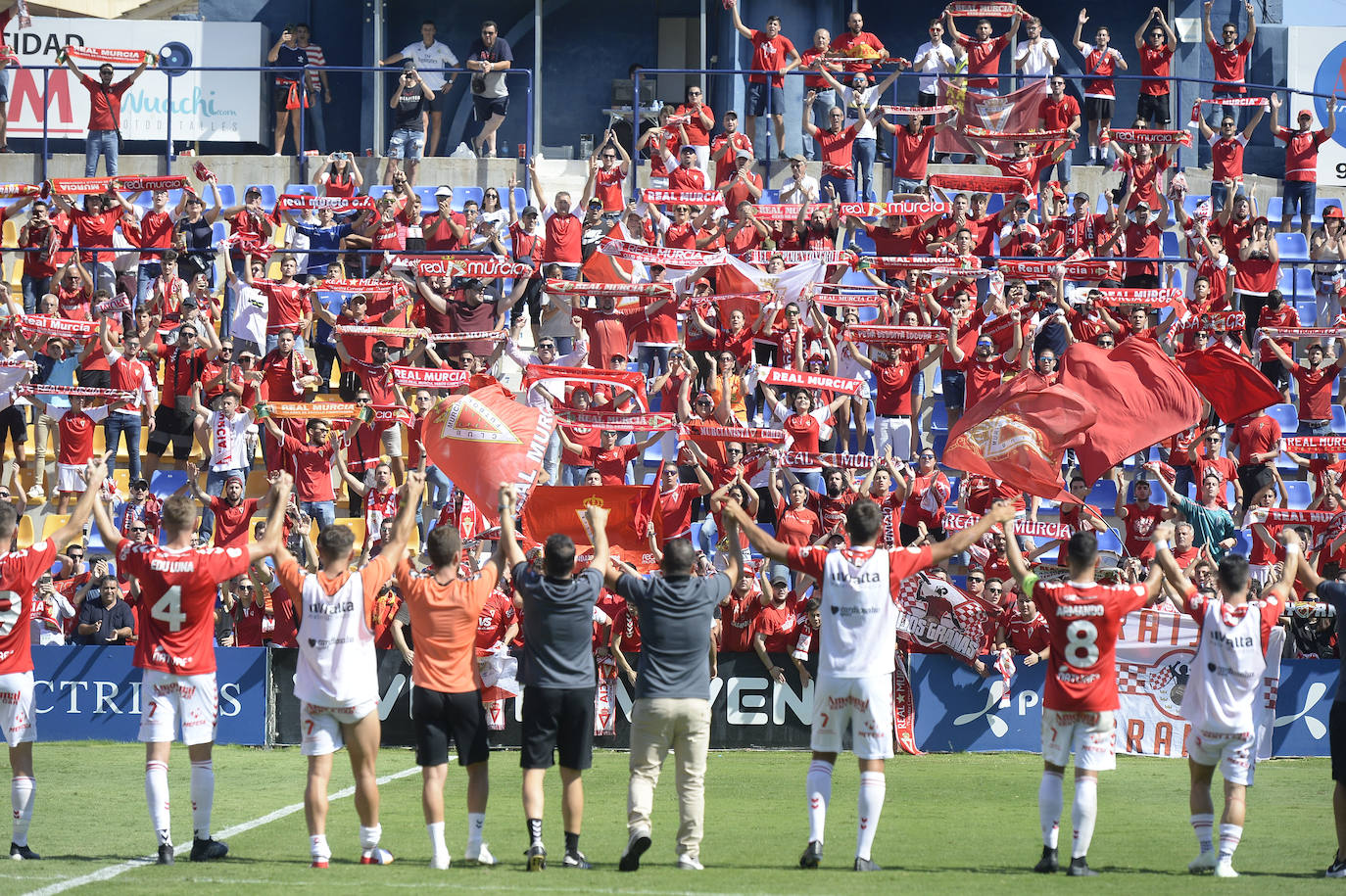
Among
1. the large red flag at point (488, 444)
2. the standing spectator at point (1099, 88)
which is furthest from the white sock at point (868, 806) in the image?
the standing spectator at point (1099, 88)

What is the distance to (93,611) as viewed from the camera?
1634cm

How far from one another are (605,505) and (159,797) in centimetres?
680

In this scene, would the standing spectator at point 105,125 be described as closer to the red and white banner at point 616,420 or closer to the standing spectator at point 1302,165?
the red and white banner at point 616,420

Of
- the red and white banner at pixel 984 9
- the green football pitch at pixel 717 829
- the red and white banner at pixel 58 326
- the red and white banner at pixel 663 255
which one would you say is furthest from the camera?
the red and white banner at pixel 984 9

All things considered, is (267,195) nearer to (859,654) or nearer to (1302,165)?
(1302,165)

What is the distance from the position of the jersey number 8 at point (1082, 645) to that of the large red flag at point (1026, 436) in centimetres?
648

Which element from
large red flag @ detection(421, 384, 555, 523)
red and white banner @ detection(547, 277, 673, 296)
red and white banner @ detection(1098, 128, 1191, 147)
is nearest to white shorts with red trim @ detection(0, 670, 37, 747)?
→ large red flag @ detection(421, 384, 555, 523)

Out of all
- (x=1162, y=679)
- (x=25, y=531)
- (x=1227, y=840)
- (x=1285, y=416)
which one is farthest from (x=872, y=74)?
(x=1227, y=840)

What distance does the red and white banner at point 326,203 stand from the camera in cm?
2209

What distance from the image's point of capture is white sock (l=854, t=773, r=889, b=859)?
945 centimetres

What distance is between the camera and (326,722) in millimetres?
9570

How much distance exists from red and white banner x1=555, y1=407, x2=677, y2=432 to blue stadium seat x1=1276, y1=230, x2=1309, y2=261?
37.1 feet

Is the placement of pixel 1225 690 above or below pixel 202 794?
above

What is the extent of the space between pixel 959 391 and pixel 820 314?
178cm
